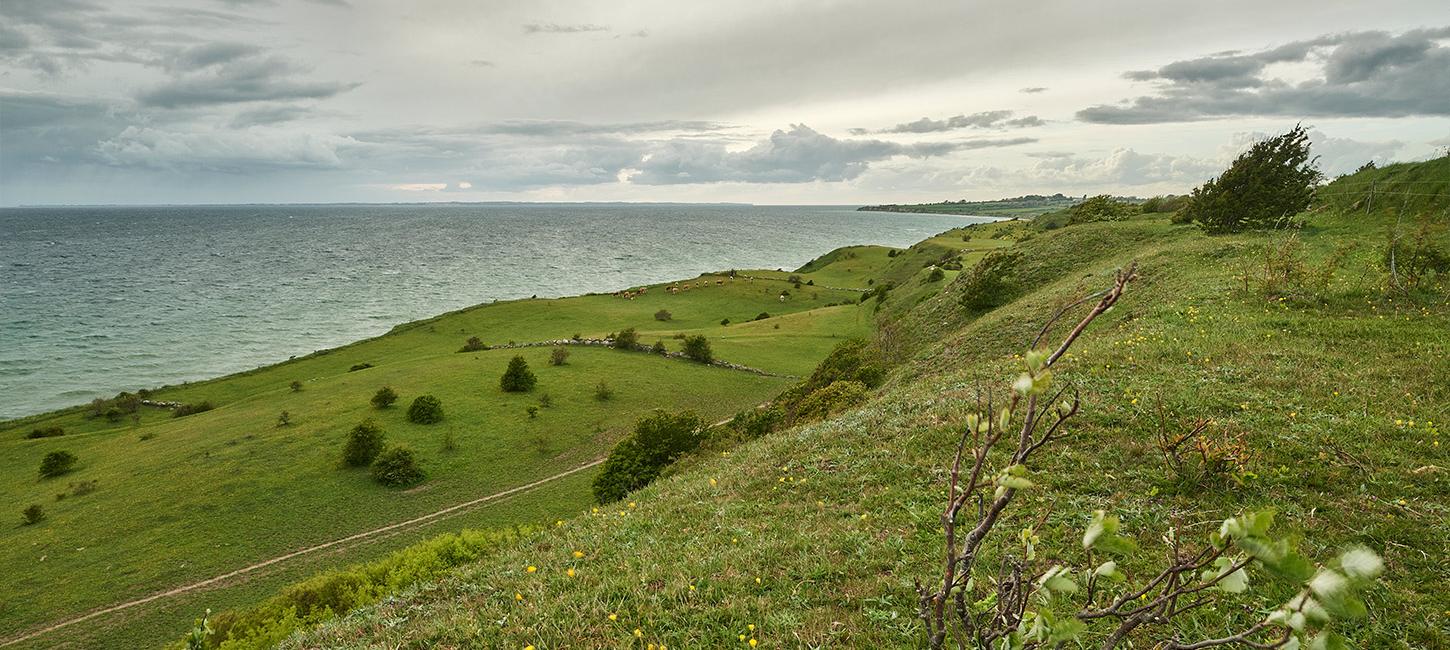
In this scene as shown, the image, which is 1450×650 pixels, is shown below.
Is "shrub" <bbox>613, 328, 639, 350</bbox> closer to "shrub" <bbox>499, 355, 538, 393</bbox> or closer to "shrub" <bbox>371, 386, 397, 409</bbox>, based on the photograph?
"shrub" <bbox>499, 355, 538, 393</bbox>

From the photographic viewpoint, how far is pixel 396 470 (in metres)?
26.6

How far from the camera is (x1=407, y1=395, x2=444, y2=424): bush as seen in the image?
32.0m

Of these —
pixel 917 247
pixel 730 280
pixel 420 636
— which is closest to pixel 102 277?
pixel 730 280

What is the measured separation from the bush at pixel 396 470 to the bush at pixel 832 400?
A: 17.8 m

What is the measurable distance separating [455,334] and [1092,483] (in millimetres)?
61755

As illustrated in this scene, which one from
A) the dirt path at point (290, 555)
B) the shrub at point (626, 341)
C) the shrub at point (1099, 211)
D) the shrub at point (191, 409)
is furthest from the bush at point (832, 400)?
the shrub at point (191, 409)

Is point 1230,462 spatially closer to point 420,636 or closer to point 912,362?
point 420,636

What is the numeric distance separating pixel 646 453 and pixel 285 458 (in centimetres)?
2018

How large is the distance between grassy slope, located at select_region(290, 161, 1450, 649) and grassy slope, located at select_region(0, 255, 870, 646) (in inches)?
603

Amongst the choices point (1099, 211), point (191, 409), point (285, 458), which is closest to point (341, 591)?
point (285, 458)

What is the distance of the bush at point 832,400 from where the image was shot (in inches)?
754

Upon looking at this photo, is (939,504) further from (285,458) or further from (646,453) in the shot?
(285,458)

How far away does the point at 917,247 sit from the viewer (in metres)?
91.4

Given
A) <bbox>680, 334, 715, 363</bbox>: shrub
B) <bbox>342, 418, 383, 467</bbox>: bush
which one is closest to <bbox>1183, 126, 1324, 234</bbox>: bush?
<bbox>680, 334, 715, 363</bbox>: shrub
